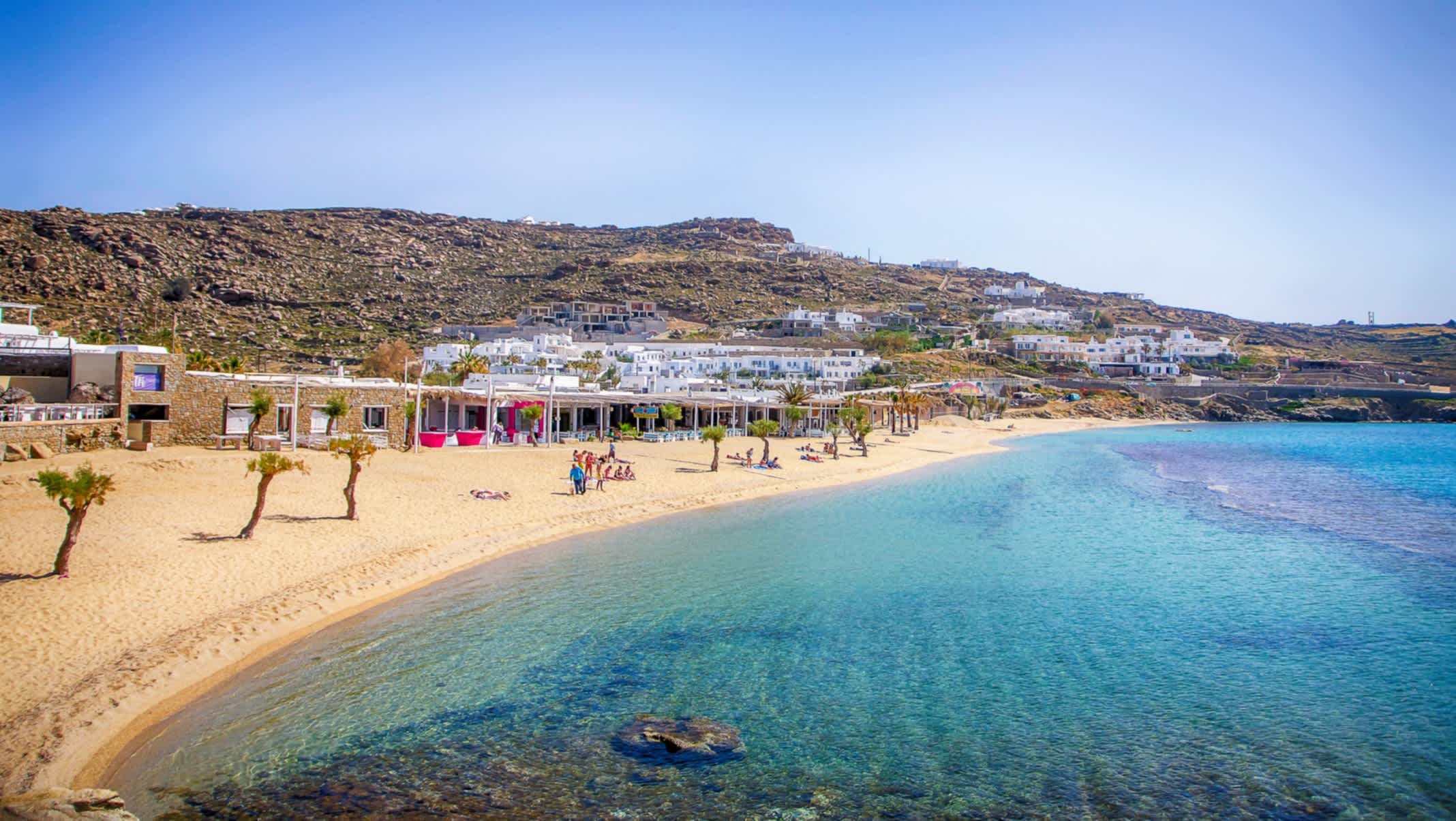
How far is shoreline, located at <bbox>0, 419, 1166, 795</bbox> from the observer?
29.3ft

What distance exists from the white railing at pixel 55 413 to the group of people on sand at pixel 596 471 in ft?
43.6

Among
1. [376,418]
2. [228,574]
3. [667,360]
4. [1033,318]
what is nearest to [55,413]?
[376,418]

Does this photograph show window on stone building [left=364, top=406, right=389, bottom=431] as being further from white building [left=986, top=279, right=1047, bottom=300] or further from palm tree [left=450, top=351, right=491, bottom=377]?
white building [left=986, top=279, right=1047, bottom=300]

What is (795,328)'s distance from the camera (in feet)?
347

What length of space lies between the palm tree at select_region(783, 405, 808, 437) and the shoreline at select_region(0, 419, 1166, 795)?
67.4ft

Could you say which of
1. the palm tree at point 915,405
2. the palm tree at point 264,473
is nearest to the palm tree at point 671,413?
the palm tree at point 915,405

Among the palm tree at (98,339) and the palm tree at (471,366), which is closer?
the palm tree at (98,339)

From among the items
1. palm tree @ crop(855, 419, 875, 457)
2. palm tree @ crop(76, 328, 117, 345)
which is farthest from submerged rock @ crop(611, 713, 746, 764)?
palm tree @ crop(76, 328, 117, 345)

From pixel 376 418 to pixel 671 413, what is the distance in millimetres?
17538

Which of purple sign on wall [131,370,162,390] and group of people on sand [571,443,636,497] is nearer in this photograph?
purple sign on wall [131,370,162,390]

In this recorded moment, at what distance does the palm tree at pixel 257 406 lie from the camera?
26172 millimetres

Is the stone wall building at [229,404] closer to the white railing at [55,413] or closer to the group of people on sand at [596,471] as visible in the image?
the white railing at [55,413]

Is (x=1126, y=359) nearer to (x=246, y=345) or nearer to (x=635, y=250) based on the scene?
(x=635, y=250)

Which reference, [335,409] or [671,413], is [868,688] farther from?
[671,413]
